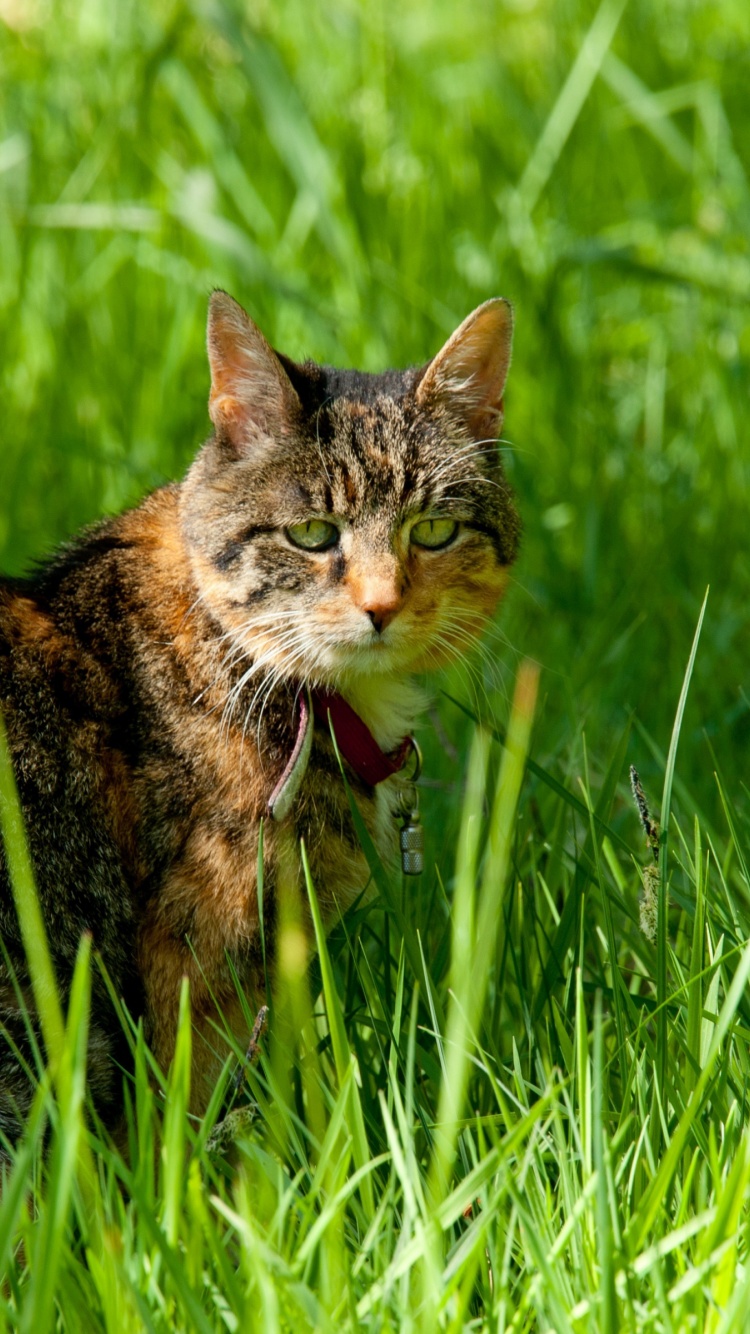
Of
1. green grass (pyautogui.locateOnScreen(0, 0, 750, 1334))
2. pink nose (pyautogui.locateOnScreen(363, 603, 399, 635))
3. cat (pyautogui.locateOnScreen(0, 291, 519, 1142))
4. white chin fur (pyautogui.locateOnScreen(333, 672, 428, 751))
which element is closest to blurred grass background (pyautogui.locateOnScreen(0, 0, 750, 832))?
green grass (pyautogui.locateOnScreen(0, 0, 750, 1334))

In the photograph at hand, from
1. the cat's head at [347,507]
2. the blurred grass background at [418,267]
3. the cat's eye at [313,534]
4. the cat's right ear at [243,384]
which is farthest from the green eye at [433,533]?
the blurred grass background at [418,267]

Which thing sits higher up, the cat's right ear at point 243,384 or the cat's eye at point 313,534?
the cat's right ear at point 243,384

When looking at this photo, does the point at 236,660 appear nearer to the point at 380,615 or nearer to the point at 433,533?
the point at 380,615

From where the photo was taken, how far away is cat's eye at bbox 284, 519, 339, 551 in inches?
91.1

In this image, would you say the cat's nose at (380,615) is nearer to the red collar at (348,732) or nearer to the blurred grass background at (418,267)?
the red collar at (348,732)

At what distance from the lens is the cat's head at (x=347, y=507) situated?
222 centimetres

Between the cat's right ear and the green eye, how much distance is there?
276mm

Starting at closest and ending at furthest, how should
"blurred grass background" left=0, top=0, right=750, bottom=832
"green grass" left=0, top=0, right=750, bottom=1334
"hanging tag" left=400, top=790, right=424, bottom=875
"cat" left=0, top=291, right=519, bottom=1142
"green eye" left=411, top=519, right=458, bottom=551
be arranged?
"green grass" left=0, top=0, right=750, bottom=1334 → "cat" left=0, top=291, right=519, bottom=1142 → "hanging tag" left=400, top=790, right=424, bottom=875 → "green eye" left=411, top=519, right=458, bottom=551 → "blurred grass background" left=0, top=0, right=750, bottom=832

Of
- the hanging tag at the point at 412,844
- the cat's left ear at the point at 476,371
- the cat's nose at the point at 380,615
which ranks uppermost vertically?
the cat's left ear at the point at 476,371

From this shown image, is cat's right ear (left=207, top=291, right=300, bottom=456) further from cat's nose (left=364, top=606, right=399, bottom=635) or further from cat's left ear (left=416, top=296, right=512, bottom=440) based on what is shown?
cat's nose (left=364, top=606, right=399, bottom=635)

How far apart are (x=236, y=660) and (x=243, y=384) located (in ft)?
1.55

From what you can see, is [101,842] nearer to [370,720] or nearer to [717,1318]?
[370,720]

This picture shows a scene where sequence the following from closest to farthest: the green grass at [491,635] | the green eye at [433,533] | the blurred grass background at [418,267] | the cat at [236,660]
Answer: the green grass at [491,635]
the cat at [236,660]
the green eye at [433,533]
the blurred grass background at [418,267]

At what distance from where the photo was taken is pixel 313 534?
7.63 ft
